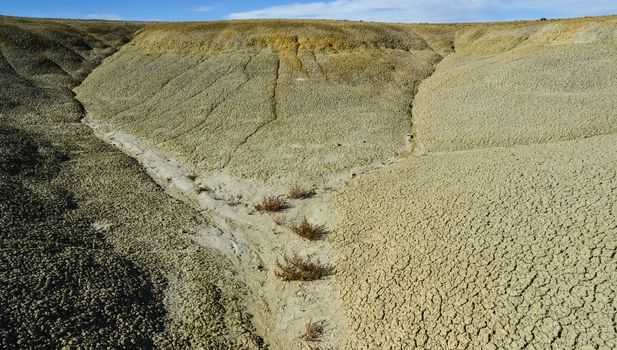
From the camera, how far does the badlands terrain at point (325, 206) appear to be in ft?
22.9

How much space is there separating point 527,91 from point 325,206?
37.5ft

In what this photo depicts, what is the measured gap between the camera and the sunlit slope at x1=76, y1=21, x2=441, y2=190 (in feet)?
51.8

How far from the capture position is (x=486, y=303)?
269 inches

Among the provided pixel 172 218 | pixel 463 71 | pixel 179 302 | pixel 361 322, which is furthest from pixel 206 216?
pixel 463 71

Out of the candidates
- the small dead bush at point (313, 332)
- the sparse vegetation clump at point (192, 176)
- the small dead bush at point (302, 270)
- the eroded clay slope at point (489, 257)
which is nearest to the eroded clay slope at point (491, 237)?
the eroded clay slope at point (489, 257)

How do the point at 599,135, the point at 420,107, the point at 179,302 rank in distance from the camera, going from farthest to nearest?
the point at 420,107 → the point at 599,135 → the point at 179,302

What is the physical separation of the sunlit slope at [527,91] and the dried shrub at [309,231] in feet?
19.9

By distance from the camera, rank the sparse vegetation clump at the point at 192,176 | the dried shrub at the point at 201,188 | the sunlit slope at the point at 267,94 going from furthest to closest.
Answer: the sunlit slope at the point at 267,94, the sparse vegetation clump at the point at 192,176, the dried shrub at the point at 201,188

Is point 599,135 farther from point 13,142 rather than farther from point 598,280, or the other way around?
point 13,142

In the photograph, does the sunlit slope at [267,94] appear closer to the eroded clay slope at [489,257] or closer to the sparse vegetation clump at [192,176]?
the sparse vegetation clump at [192,176]

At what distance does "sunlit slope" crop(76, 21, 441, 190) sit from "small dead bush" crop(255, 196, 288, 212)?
1.44 meters

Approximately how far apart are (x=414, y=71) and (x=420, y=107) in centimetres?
639

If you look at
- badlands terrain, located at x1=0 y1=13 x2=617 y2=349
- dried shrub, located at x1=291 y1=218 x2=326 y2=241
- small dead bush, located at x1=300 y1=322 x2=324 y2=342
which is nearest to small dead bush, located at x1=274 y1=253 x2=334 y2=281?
badlands terrain, located at x1=0 y1=13 x2=617 y2=349

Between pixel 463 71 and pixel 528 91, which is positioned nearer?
pixel 528 91
